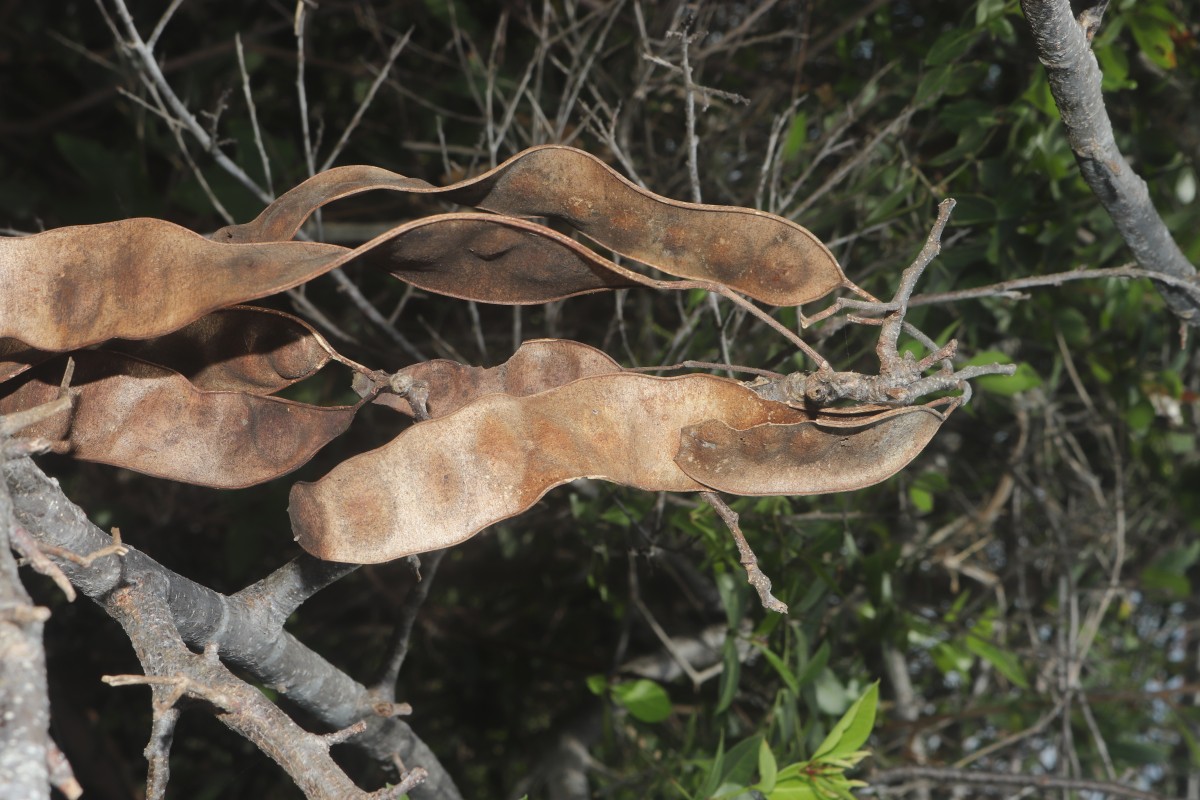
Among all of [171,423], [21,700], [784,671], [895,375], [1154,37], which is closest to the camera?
[21,700]

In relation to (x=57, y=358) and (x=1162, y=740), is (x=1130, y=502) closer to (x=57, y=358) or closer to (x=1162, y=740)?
(x=1162, y=740)

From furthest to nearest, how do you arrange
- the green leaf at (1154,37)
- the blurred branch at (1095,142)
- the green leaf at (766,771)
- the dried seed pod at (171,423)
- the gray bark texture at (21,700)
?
the green leaf at (1154,37) → the green leaf at (766,771) → the blurred branch at (1095,142) → the dried seed pod at (171,423) → the gray bark texture at (21,700)

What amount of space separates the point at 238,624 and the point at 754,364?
960 mm

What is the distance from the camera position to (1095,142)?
4.17 ft

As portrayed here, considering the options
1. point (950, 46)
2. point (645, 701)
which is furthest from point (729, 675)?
point (950, 46)

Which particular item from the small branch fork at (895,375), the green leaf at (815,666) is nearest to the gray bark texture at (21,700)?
the small branch fork at (895,375)

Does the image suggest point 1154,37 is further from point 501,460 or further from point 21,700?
point 21,700

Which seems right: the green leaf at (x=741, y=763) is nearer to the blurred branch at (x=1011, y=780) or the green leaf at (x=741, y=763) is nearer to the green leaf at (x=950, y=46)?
the blurred branch at (x=1011, y=780)

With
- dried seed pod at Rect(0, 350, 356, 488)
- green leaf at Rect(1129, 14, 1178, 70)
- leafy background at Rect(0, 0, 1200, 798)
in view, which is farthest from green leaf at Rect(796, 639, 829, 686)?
green leaf at Rect(1129, 14, 1178, 70)

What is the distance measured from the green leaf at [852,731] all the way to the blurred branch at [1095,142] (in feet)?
2.31

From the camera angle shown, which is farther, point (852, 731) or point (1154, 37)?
point (1154, 37)

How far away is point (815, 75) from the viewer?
232 cm

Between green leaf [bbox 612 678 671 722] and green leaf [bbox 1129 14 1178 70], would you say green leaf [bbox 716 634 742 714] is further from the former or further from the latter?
green leaf [bbox 1129 14 1178 70]

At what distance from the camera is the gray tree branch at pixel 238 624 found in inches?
33.8
